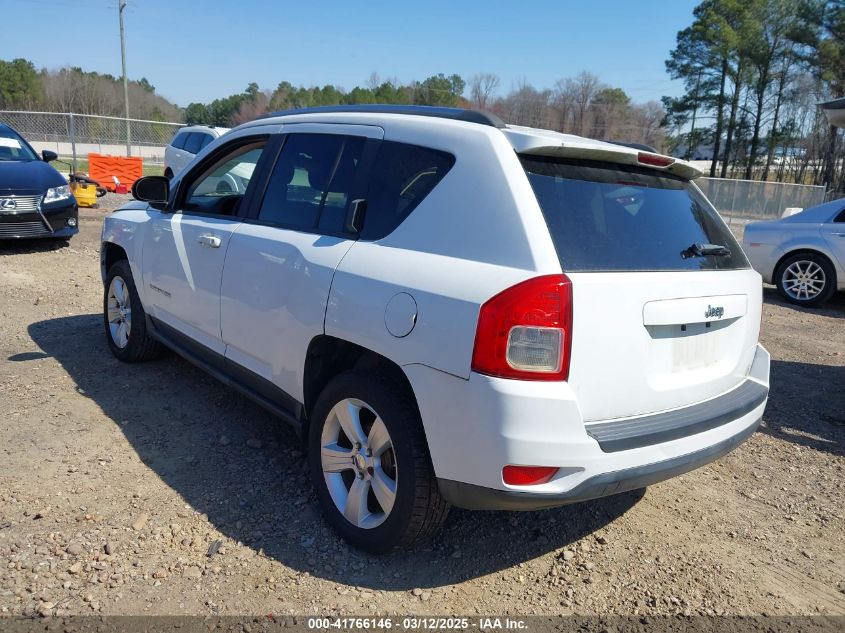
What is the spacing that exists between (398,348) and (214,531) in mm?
1329

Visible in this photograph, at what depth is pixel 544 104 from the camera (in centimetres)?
5681

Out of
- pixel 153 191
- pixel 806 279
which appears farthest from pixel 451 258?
pixel 806 279

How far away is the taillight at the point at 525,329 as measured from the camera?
2.32m

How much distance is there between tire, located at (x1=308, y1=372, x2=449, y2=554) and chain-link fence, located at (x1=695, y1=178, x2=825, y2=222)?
26.1m

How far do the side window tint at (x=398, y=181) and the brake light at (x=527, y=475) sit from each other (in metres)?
1.15

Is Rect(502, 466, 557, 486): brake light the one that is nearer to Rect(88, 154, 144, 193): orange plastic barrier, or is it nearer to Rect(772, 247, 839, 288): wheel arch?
Rect(772, 247, 839, 288): wheel arch

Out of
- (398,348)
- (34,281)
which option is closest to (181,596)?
(398,348)

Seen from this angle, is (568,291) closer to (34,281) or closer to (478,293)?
(478,293)

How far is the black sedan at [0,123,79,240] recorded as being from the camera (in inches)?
346

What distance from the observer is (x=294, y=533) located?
3096mm

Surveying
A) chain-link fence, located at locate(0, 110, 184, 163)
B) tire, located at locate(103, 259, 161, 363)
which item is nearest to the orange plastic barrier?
chain-link fence, located at locate(0, 110, 184, 163)

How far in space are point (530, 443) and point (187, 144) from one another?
15555mm

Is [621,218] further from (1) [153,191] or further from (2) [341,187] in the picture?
(1) [153,191]

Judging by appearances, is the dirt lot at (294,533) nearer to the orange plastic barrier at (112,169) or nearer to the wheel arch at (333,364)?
the wheel arch at (333,364)
